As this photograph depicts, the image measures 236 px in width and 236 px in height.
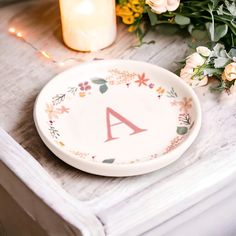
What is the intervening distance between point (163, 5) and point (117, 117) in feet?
0.65

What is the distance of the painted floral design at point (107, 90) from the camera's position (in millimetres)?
799

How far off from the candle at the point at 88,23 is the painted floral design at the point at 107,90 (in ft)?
0.25

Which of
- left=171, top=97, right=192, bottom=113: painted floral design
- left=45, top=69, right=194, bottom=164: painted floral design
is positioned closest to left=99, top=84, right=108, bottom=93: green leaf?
left=45, top=69, right=194, bottom=164: painted floral design

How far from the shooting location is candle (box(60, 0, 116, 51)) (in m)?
0.93

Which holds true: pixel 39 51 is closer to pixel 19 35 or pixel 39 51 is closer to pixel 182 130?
→ pixel 19 35

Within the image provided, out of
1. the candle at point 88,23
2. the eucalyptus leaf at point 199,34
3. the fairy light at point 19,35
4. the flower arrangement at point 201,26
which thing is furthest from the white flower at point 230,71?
the fairy light at point 19,35

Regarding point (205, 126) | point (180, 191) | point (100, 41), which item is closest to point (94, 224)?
point (180, 191)

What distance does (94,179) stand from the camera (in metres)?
0.76

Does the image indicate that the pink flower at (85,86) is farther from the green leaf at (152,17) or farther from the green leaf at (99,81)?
the green leaf at (152,17)

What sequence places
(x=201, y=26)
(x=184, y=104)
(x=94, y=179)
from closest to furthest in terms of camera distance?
(x=94, y=179) < (x=184, y=104) < (x=201, y=26)

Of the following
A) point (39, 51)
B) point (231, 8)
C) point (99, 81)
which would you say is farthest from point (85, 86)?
point (231, 8)

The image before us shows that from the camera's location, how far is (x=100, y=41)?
0.96 meters

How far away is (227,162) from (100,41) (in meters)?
0.31

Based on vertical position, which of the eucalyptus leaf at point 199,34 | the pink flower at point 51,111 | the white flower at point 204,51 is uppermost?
the white flower at point 204,51
